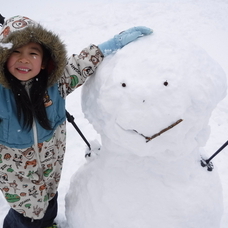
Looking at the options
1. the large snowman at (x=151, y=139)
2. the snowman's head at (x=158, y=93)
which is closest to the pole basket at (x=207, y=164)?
the large snowman at (x=151, y=139)

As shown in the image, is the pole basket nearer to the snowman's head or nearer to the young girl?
the snowman's head

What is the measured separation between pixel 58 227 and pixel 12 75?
46.9 inches

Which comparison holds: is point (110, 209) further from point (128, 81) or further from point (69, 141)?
point (69, 141)

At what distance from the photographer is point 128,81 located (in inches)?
36.6

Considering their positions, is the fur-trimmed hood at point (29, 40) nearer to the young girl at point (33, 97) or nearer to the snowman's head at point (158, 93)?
the young girl at point (33, 97)

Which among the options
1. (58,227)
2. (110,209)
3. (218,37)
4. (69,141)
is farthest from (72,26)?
(110,209)

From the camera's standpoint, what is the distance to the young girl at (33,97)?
3.61ft

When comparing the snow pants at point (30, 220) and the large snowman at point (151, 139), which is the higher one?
the large snowman at point (151, 139)

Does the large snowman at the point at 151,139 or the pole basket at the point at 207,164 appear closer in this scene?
the large snowman at the point at 151,139

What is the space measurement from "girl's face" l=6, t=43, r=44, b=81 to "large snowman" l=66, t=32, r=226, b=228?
0.25m

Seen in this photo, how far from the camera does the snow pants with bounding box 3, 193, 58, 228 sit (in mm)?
1583

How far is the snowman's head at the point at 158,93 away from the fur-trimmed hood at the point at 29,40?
9.0 inches

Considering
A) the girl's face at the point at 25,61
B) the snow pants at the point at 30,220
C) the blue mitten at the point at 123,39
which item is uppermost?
the blue mitten at the point at 123,39

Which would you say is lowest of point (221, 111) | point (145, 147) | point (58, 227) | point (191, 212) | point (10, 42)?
point (58, 227)
